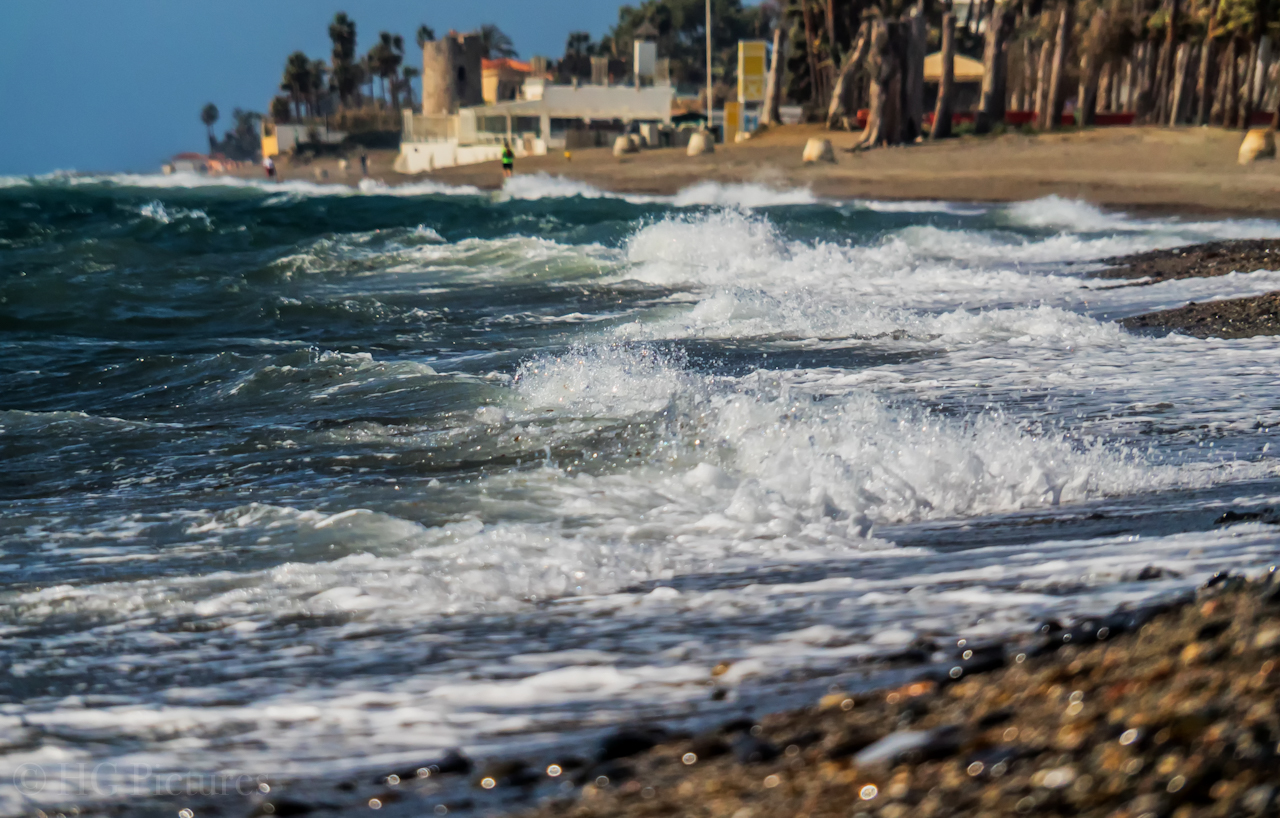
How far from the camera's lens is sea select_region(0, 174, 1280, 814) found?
11.2 ft

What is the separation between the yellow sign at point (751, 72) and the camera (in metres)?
53.2

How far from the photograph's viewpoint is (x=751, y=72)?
177 ft

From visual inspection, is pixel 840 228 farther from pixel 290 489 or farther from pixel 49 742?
pixel 49 742

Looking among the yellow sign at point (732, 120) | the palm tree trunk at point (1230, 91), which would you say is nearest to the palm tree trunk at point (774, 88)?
the yellow sign at point (732, 120)

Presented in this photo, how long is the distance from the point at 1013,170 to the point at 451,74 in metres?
58.6

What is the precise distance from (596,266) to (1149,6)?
34.3 m

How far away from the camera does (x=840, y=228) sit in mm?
27297

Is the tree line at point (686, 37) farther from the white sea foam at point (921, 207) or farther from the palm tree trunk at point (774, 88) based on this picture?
the white sea foam at point (921, 207)

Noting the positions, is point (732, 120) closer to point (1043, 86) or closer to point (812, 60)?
point (812, 60)

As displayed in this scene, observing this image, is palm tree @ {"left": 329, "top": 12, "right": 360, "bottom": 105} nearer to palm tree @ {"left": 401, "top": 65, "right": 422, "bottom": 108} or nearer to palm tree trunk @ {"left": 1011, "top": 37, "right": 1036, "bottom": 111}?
palm tree @ {"left": 401, "top": 65, "right": 422, "bottom": 108}

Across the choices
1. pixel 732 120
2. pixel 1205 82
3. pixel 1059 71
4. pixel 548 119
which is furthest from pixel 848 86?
pixel 548 119

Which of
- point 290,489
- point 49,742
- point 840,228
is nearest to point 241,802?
point 49,742

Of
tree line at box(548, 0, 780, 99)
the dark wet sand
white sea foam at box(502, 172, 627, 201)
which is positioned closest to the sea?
the dark wet sand

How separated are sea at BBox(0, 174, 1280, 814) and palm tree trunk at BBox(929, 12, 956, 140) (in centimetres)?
2960
